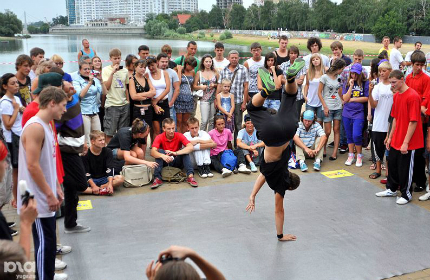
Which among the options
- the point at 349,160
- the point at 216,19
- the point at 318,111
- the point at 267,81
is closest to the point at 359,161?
the point at 349,160

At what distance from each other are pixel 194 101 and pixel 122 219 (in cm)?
312

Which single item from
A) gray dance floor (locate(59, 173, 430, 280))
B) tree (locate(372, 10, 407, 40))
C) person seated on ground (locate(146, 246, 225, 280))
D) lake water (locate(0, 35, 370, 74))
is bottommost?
gray dance floor (locate(59, 173, 430, 280))

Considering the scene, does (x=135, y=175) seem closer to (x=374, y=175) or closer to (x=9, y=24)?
(x=374, y=175)

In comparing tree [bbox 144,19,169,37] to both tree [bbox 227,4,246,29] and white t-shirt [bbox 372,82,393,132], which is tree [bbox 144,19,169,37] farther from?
white t-shirt [bbox 372,82,393,132]

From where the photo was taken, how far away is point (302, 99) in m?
7.71

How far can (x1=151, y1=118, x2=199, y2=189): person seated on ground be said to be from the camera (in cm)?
636

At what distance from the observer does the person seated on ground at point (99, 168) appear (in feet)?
19.0

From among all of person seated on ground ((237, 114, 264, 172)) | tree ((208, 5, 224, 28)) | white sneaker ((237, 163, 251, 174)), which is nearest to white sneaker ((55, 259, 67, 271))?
white sneaker ((237, 163, 251, 174))

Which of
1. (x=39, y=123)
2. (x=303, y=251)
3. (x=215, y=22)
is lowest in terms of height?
(x=303, y=251)

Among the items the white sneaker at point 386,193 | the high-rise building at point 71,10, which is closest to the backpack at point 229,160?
the white sneaker at point 386,193

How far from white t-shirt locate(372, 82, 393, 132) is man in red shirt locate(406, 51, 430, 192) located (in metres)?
0.34

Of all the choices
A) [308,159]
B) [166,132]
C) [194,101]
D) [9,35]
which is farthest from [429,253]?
[9,35]

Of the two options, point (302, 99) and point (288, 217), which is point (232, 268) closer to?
point (288, 217)

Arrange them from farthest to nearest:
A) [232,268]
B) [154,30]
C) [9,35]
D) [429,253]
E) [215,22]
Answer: [215,22], [154,30], [9,35], [429,253], [232,268]
